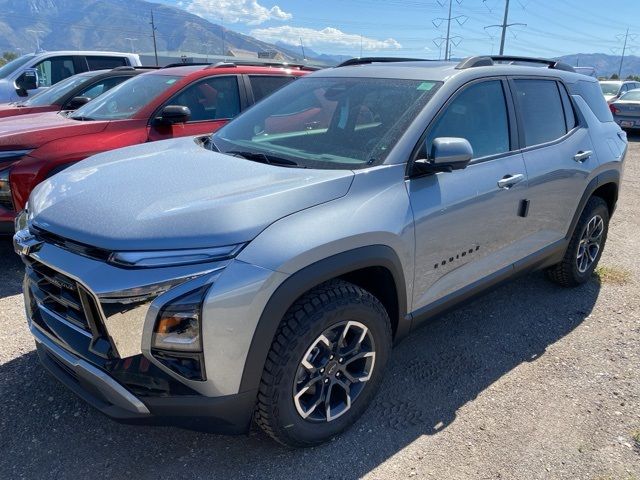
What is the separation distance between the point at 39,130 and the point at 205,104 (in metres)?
1.61

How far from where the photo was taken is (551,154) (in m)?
3.53

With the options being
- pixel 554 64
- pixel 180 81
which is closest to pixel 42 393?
pixel 180 81

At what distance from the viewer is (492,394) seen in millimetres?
2957

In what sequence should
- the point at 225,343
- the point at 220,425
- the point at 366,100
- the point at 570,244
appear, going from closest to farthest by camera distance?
the point at 225,343 < the point at 220,425 < the point at 366,100 < the point at 570,244

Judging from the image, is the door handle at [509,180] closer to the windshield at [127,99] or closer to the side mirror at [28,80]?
the windshield at [127,99]

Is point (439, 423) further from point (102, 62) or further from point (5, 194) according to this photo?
point (102, 62)

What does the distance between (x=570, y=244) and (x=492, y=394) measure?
1.75 meters

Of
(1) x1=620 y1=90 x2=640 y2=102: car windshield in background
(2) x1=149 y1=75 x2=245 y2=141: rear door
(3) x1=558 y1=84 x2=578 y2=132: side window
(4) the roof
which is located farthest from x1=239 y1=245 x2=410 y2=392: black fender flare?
(1) x1=620 y1=90 x2=640 y2=102: car windshield in background

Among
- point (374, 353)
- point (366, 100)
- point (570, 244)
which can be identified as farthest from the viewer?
point (570, 244)

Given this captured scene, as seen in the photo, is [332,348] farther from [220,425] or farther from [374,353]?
[220,425]

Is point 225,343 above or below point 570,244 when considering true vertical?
above

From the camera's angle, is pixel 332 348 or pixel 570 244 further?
pixel 570 244

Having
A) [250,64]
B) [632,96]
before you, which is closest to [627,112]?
[632,96]

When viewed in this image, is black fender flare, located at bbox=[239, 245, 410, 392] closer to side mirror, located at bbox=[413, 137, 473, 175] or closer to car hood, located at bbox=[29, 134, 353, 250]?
car hood, located at bbox=[29, 134, 353, 250]
